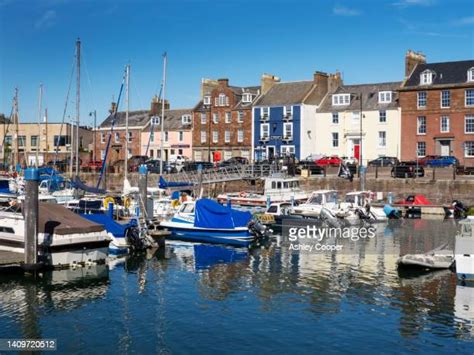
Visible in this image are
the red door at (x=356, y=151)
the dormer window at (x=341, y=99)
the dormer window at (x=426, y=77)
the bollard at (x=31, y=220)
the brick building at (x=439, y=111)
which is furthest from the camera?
the dormer window at (x=341, y=99)

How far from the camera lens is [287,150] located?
79.1m

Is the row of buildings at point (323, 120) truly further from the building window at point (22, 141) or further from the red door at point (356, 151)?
the building window at point (22, 141)

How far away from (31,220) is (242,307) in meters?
9.70

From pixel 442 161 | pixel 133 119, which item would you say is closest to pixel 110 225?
pixel 442 161

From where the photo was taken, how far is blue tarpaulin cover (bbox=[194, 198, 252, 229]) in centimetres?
3744

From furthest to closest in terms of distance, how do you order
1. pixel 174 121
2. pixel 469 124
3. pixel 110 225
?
1. pixel 174 121
2. pixel 469 124
3. pixel 110 225

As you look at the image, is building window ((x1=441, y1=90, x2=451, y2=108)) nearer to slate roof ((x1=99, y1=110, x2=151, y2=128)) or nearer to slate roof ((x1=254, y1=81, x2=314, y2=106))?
slate roof ((x1=254, y1=81, x2=314, y2=106))

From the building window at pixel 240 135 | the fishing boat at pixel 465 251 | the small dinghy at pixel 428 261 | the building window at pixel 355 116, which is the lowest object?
the small dinghy at pixel 428 261

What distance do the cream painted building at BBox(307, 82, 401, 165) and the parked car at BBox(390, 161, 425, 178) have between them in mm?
10220

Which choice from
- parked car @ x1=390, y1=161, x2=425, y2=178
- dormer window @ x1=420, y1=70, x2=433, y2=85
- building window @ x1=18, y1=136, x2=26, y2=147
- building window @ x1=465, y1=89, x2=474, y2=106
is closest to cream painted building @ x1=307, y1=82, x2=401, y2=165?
dormer window @ x1=420, y1=70, x2=433, y2=85

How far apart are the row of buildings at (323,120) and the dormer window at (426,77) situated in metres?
0.11

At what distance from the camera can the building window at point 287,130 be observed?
78562 mm

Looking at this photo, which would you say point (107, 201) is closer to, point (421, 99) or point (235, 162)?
point (235, 162)

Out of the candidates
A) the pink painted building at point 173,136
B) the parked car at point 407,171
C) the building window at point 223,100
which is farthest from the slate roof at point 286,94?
the parked car at point 407,171
